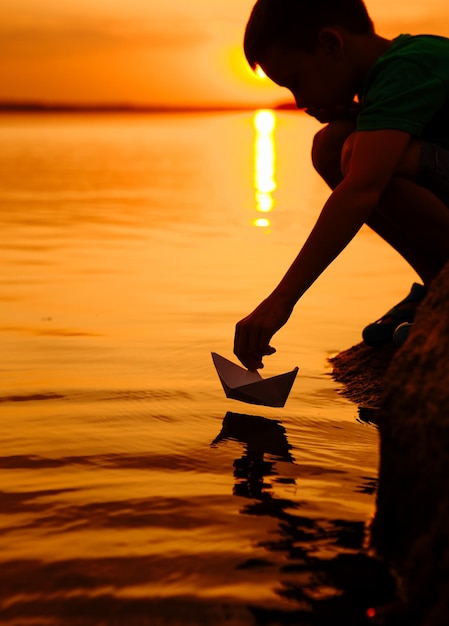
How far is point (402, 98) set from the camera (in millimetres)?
2408

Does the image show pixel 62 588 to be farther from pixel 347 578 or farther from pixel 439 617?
pixel 439 617

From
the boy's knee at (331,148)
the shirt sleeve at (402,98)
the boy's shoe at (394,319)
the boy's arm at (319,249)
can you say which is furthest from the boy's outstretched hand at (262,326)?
the boy's shoe at (394,319)

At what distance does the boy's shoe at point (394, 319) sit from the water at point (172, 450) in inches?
9.4

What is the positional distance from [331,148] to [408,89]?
1.75ft

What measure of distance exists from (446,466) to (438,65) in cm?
134

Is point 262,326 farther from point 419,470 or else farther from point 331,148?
point 331,148

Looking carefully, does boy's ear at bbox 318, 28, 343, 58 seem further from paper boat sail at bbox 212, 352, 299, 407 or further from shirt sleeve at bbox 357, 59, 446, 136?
paper boat sail at bbox 212, 352, 299, 407

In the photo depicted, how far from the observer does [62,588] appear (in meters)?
1.70

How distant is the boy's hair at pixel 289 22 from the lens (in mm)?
2492

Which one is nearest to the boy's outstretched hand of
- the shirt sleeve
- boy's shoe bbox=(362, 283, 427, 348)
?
the shirt sleeve

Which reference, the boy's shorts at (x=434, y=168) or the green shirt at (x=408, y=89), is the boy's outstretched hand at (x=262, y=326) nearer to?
the green shirt at (x=408, y=89)

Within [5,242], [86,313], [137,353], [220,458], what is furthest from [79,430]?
[5,242]

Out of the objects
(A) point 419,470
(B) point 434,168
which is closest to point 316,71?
(B) point 434,168

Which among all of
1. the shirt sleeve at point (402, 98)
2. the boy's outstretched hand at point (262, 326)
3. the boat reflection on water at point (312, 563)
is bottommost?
the boat reflection on water at point (312, 563)
